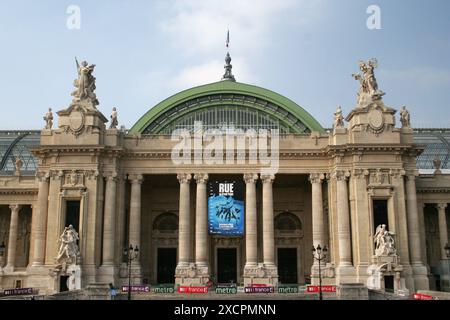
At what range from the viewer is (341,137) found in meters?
55.6

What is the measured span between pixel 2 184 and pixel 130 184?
56.2 ft

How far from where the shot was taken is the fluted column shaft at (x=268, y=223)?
55.3 meters

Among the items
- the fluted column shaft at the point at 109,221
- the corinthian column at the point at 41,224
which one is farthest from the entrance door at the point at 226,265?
the corinthian column at the point at 41,224

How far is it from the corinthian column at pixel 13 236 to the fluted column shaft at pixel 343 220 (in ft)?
122

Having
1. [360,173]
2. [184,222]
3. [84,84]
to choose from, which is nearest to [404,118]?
[360,173]

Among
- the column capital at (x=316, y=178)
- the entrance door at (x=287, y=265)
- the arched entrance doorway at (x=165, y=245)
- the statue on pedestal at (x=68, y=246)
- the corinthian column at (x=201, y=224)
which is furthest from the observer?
the entrance door at (x=287, y=265)

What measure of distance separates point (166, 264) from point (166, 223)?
16.6ft

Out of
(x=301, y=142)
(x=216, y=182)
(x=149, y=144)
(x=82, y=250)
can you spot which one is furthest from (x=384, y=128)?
(x=82, y=250)

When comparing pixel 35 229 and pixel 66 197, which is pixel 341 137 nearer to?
pixel 66 197

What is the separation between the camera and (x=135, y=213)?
56.2m

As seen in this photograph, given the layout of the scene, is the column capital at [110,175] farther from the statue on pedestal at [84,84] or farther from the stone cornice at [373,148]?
the stone cornice at [373,148]

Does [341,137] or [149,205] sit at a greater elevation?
[341,137]
